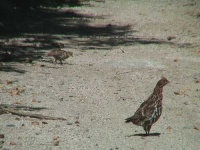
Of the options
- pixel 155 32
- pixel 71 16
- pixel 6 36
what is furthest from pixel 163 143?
pixel 71 16

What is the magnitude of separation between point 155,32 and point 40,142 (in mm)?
17929

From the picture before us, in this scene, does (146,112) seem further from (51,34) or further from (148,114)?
(51,34)

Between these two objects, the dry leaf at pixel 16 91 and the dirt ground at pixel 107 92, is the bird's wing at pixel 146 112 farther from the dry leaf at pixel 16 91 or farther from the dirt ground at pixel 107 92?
the dry leaf at pixel 16 91

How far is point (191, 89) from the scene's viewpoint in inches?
602

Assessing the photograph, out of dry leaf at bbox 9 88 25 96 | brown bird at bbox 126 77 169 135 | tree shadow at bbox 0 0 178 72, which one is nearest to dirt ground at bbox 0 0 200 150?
dry leaf at bbox 9 88 25 96

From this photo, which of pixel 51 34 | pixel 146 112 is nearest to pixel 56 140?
pixel 146 112

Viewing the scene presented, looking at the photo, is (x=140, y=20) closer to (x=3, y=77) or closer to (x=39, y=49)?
(x=39, y=49)

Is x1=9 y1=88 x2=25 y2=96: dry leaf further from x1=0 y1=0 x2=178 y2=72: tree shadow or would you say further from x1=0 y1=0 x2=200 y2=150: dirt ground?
x1=0 y1=0 x2=178 y2=72: tree shadow

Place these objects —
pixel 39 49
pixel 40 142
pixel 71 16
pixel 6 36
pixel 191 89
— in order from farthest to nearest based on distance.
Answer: pixel 71 16
pixel 6 36
pixel 39 49
pixel 191 89
pixel 40 142

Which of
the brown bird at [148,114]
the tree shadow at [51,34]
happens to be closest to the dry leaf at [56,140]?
the brown bird at [148,114]

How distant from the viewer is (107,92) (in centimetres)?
1459

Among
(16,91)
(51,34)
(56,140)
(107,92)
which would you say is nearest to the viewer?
(56,140)

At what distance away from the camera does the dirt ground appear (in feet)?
33.6

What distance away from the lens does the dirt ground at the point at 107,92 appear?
10.2 metres
